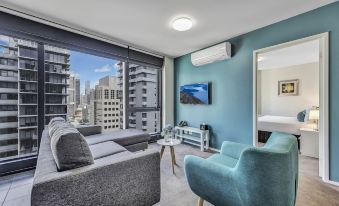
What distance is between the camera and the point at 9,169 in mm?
2371

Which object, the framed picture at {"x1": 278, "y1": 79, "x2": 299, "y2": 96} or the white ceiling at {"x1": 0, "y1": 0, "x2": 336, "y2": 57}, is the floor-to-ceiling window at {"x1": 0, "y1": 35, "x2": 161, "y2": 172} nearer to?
the white ceiling at {"x1": 0, "y1": 0, "x2": 336, "y2": 57}

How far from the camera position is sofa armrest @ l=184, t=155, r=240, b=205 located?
1.25m

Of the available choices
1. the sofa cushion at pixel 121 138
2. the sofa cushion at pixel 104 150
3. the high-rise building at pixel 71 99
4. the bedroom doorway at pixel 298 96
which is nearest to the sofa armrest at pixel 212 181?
the sofa cushion at pixel 104 150

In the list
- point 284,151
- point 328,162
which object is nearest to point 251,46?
point 328,162

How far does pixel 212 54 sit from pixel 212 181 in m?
2.79

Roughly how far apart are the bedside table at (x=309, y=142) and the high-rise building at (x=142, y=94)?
10.9 feet

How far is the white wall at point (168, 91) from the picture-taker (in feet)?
14.9

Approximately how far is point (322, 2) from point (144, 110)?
12.3 feet

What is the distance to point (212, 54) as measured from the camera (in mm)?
3488

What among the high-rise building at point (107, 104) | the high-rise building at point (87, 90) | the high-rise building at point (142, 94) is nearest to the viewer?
the high-rise building at point (87, 90)

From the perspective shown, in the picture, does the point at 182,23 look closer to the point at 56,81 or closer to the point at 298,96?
the point at 56,81

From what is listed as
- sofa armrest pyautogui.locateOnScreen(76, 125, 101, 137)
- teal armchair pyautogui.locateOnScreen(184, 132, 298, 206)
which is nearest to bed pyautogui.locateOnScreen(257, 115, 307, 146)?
teal armchair pyautogui.locateOnScreen(184, 132, 298, 206)

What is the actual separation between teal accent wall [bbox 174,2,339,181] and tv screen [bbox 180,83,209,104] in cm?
14

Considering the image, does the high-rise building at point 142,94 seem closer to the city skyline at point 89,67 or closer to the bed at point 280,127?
the city skyline at point 89,67
